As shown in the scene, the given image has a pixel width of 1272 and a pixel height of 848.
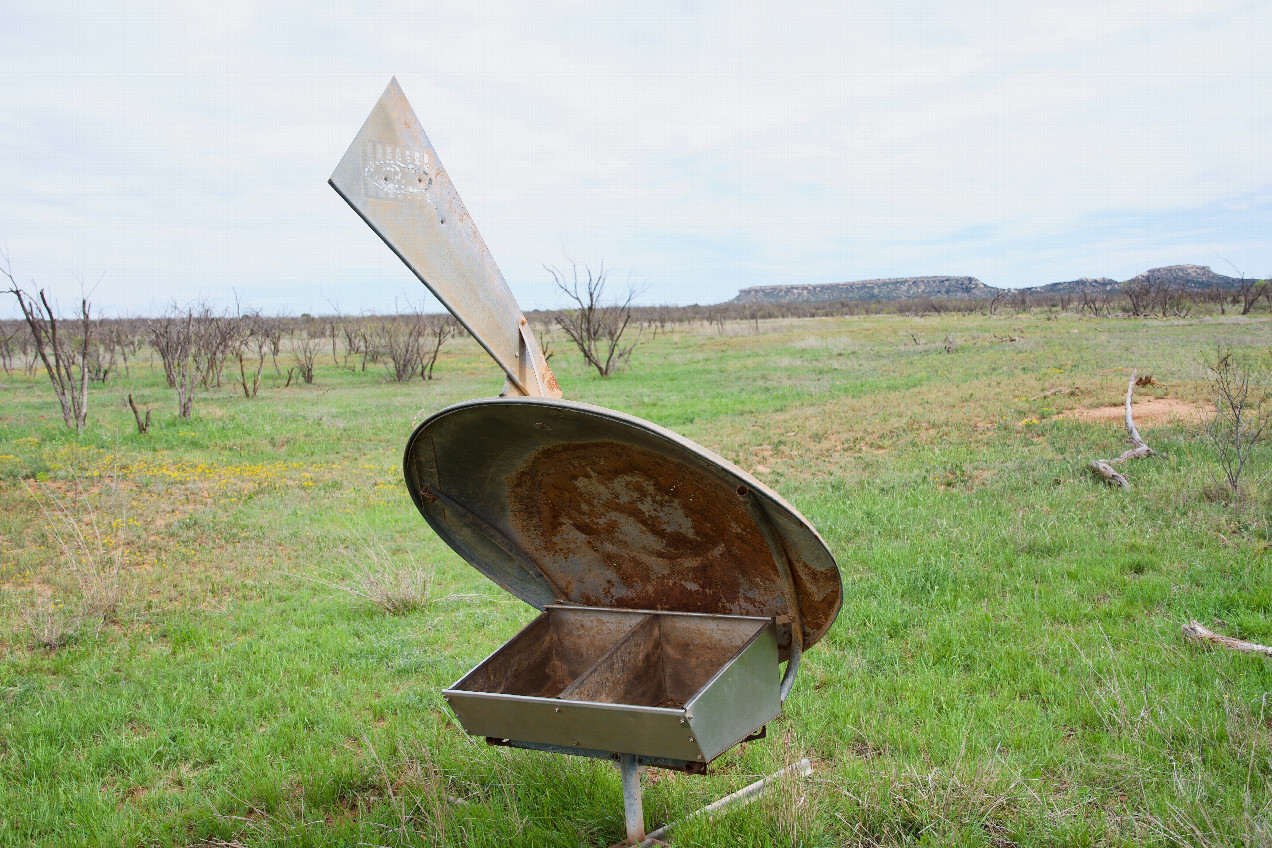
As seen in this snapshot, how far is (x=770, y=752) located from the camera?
129 inches

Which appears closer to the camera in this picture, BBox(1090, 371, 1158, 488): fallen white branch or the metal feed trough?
the metal feed trough

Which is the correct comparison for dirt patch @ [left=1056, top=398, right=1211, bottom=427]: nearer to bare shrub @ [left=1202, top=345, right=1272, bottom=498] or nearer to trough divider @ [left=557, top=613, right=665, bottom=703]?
bare shrub @ [left=1202, top=345, right=1272, bottom=498]

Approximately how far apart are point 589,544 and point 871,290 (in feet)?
462

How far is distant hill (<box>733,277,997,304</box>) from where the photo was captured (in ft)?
390

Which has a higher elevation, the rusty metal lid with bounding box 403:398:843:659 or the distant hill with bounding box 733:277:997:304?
the distant hill with bounding box 733:277:997:304

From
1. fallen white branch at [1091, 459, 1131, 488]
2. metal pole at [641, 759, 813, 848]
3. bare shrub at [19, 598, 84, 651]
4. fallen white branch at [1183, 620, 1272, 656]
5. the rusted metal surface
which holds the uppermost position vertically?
the rusted metal surface

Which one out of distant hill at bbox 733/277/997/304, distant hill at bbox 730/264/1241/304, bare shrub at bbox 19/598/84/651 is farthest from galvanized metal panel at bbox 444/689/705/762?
distant hill at bbox 733/277/997/304

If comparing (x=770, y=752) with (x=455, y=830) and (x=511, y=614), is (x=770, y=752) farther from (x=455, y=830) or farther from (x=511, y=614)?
(x=511, y=614)

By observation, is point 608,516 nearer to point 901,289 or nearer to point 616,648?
point 616,648

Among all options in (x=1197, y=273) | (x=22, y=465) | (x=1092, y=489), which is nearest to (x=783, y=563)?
(x=1092, y=489)

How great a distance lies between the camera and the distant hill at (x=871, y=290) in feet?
390

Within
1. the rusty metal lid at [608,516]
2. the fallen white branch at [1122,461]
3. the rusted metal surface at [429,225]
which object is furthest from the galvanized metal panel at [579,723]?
the fallen white branch at [1122,461]

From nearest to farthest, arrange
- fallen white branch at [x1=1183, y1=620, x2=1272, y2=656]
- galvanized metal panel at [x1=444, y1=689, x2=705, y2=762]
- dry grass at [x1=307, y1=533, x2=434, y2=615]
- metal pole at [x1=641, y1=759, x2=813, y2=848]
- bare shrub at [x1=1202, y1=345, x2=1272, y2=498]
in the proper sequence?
galvanized metal panel at [x1=444, y1=689, x2=705, y2=762], metal pole at [x1=641, y1=759, x2=813, y2=848], fallen white branch at [x1=1183, y1=620, x2=1272, y2=656], dry grass at [x1=307, y1=533, x2=434, y2=615], bare shrub at [x1=1202, y1=345, x2=1272, y2=498]

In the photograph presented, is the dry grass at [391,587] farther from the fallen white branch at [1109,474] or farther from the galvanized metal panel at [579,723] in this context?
the fallen white branch at [1109,474]
